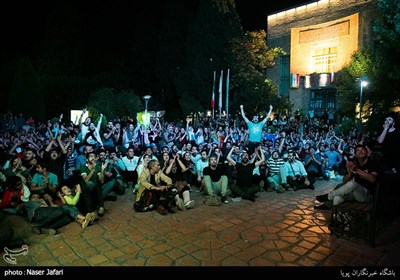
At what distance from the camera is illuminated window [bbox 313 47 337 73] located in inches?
986

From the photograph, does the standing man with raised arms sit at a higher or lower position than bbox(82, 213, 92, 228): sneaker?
higher

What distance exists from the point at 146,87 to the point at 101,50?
10.9m

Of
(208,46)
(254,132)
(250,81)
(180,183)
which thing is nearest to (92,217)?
(180,183)

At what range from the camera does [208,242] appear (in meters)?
4.33

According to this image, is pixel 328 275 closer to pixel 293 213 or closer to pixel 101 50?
pixel 293 213

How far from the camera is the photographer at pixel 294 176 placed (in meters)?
7.97

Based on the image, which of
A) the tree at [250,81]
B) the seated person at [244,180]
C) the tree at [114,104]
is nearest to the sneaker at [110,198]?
the seated person at [244,180]

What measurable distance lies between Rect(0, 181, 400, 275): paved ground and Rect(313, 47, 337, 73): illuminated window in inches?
909

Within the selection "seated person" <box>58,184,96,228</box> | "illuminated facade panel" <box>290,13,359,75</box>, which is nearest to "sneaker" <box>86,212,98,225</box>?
"seated person" <box>58,184,96,228</box>

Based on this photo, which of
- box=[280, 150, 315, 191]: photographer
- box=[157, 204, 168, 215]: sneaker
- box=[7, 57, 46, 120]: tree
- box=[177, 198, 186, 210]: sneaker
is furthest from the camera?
box=[7, 57, 46, 120]: tree

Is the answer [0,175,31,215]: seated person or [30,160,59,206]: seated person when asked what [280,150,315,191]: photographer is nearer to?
[30,160,59,206]: seated person

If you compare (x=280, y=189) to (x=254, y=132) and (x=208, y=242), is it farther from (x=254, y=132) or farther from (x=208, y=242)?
(x=208, y=242)

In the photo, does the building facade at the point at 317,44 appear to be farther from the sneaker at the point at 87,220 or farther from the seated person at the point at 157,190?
the sneaker at the point at 87,220

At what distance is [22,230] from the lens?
15.7ft
